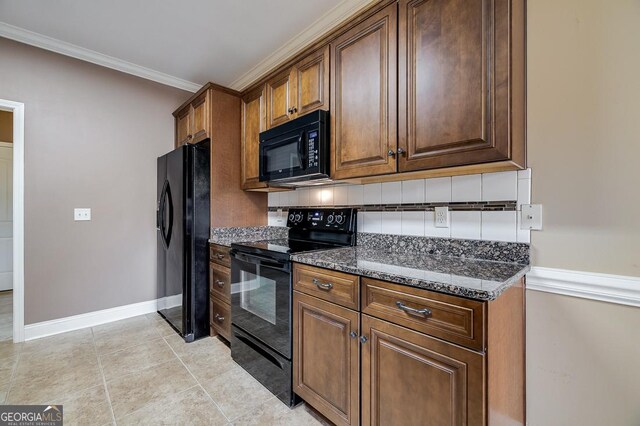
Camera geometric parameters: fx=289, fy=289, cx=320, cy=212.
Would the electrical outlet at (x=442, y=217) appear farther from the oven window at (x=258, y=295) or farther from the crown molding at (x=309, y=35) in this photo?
the crown molding at (x=309, y=35)

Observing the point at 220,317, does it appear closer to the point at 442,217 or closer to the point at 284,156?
the point at 284,156

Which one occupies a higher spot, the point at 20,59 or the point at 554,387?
the point at 20,59

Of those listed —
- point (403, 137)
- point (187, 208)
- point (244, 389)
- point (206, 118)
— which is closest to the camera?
point (403, 137)

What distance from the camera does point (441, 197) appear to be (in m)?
1.63

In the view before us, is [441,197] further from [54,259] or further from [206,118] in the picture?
[54,259]

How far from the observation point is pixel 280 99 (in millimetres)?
2164

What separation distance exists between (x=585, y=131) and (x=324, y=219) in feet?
4.94

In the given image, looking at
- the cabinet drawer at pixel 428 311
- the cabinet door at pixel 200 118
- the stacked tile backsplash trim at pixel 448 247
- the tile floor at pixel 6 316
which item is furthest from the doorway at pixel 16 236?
the cabinet drawer at pixel 428 311

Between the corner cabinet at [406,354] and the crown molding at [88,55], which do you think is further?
Result: the crown molding at [88,55]

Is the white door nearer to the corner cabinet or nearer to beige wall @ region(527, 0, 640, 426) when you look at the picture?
the corner cabinet

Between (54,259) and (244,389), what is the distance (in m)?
2.12

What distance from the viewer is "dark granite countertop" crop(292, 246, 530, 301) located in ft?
3.15

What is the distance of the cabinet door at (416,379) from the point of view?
931 millimetres

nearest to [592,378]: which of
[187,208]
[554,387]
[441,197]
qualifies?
[554,387]
